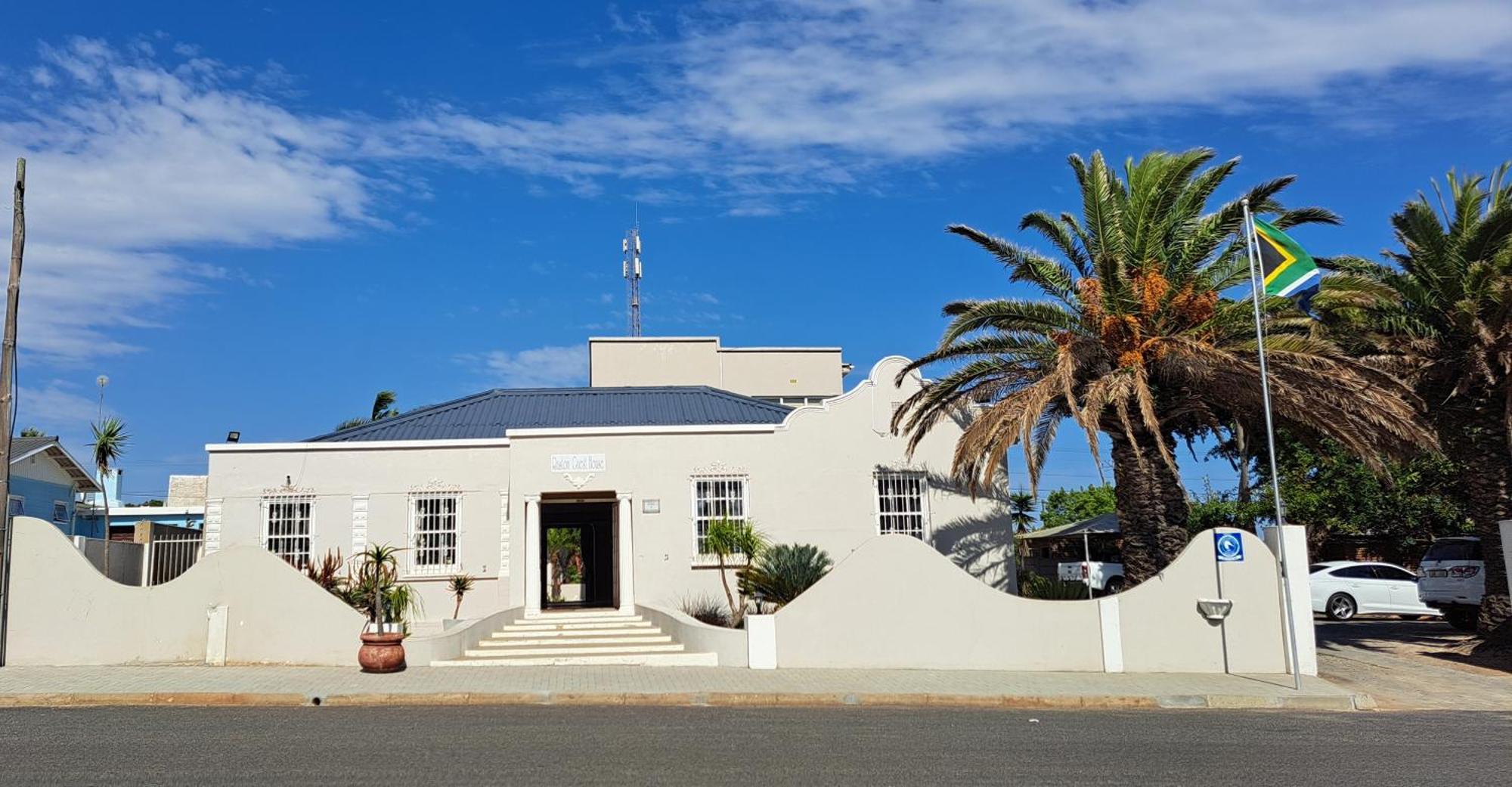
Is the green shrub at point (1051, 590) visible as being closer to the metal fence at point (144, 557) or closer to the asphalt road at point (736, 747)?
the asphalt road at point (736, 747)

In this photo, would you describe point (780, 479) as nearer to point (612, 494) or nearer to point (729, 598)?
point (729, 598)

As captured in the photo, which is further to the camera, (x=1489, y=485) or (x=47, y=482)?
(x=47, y=482)

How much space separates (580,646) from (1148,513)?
977cm

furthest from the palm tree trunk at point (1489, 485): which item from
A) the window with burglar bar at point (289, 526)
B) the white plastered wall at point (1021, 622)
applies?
the window with burglar bar at point (289, 526)

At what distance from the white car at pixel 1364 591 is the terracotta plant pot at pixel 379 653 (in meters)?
20.8

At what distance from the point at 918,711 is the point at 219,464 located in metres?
15.1

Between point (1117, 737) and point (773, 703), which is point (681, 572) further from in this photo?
point (1117, 737)

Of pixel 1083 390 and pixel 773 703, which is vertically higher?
pixel 1083 390

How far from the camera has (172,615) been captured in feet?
53.9

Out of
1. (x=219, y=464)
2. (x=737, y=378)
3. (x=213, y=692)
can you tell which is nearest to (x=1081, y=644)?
(x=213, y=692)

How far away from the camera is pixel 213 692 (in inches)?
535

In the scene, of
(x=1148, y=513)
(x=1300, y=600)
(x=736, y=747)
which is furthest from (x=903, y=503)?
(x=736, y=747)

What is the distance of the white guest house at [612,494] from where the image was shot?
21203 millimetres

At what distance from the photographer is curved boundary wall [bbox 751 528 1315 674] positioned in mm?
16219
